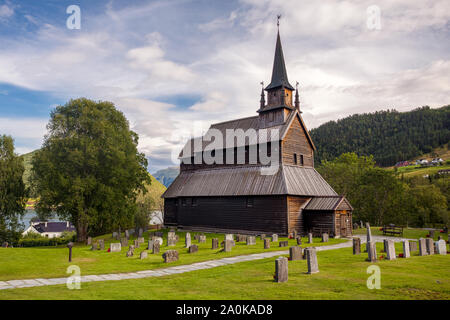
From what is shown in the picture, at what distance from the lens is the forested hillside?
6265 inches

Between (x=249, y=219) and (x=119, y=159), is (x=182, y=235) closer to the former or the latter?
(x=249, y=219)

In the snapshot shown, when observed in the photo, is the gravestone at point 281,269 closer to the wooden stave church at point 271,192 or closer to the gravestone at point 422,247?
the gravestone at point 422,247

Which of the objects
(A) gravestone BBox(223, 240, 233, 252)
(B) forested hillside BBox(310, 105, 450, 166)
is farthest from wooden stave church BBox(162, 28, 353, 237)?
(B) forested hillside BBox(310, 105, 450, 166)

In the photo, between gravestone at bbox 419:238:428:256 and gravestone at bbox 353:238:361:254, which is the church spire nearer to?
gravestone at bbox 353:238:361:254

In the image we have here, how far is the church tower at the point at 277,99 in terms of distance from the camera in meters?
37.0

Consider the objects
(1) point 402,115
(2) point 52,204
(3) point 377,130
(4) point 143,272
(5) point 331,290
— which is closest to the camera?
(5) point 331,290

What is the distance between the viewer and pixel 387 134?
17775 centimetres

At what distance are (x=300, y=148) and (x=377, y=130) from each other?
160773mm

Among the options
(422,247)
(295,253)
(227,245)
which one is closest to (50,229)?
(227,245)

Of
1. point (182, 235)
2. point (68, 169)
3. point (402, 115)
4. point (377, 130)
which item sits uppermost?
point (402, 115)

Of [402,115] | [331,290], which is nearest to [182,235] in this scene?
[331,290]

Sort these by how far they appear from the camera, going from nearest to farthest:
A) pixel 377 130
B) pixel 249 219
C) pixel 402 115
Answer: pixel 249 219
pixel 377 130
pixel 402 115

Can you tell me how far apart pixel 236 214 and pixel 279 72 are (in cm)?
1791
